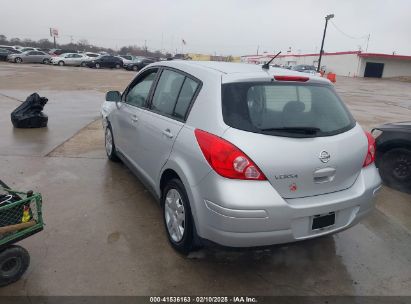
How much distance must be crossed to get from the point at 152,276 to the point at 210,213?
2.53 feet

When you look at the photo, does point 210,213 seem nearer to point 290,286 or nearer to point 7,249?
point 290,286

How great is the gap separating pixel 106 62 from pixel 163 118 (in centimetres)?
3866

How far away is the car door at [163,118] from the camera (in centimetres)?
332

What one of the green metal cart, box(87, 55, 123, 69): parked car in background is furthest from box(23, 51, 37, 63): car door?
the green metal cart

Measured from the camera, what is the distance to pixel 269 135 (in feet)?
9.07

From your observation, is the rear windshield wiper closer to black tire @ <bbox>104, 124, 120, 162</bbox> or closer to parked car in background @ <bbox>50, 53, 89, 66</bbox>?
black tire @ <bbox>104, 124, 120, 162</bbox>

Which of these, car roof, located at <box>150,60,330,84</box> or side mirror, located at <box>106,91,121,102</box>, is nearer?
car roof, located at <box>150,60,330,84</box>

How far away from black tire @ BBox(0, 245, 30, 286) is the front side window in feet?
6.65

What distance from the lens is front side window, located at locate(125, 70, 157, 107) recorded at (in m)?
4.23

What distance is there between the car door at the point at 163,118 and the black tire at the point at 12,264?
1338 millimetres

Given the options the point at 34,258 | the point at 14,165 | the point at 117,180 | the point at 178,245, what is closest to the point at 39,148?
the point at 14,165

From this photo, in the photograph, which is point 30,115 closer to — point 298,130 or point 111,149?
point 111,149

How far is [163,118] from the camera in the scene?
11.7ft

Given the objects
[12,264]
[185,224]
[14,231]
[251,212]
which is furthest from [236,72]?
[12,264]
